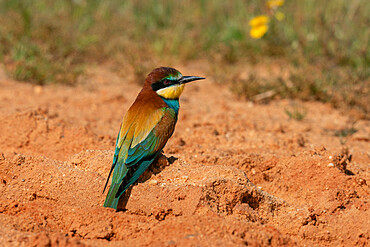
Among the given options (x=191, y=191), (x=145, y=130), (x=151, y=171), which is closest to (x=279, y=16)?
(x=145, y=130)

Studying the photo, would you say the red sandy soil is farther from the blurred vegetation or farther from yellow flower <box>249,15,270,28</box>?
yellow flower <box>249,15,270,28</box>

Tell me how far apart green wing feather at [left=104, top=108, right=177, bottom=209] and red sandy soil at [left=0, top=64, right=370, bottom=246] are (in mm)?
79

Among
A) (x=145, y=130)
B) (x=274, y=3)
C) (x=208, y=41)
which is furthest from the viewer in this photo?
(x=208, y=41)

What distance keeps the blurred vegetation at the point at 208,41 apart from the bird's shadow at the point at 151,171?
9.54 feet

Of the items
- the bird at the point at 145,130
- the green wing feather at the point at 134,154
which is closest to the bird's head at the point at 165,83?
the bird at the point at 145,130

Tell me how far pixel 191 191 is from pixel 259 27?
438 cm

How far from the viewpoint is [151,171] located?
3.21 meters

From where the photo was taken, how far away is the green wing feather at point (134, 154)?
2975mm

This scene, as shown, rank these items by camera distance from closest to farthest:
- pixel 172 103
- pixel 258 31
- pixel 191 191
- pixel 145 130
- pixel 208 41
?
pixel 191 191 → pixel 145 130 → pixel 172 103 → pixel 258 31 → pixel 208 41

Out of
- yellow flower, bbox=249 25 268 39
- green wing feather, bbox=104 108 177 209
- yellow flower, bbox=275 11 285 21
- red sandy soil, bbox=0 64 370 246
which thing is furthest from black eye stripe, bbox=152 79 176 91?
yellow flower, bbox=275 11 285 21

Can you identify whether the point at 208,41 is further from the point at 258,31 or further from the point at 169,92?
the point at 169,92

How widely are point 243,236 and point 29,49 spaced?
15.5ft

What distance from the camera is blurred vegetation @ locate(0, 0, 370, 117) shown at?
609 centimetres

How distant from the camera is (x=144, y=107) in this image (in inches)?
136
